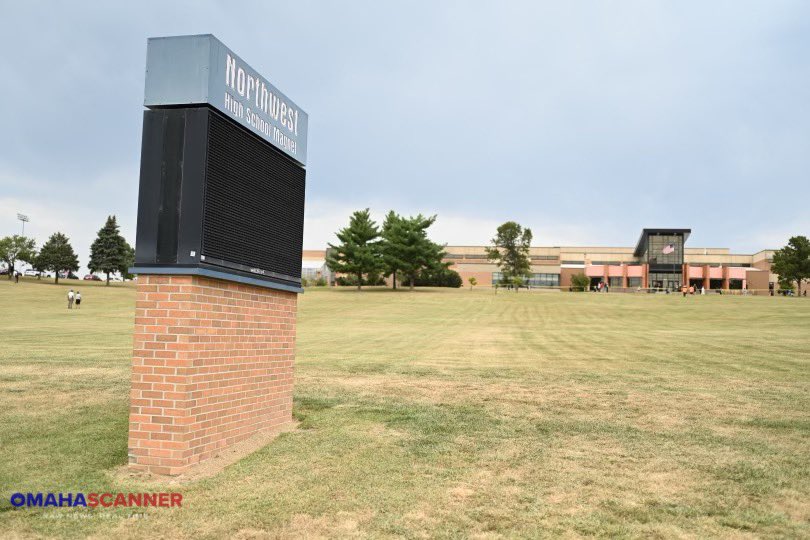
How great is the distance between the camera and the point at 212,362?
5961mm

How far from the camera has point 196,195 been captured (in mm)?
5730

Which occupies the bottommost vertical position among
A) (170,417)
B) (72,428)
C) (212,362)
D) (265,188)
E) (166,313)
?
(72,428)

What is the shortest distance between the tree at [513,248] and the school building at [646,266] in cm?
1137

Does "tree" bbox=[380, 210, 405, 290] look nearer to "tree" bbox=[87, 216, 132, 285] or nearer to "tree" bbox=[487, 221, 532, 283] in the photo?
"tree" bbox=[487, 221, 532, 283]

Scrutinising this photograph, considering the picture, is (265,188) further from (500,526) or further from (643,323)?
(643,323)

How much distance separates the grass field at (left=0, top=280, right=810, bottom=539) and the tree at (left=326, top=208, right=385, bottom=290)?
181 ft

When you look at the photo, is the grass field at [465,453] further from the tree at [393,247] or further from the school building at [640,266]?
the school building at [640,266]

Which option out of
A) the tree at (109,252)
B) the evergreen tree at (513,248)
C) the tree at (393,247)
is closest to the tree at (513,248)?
the evergreen tree at (513,248)

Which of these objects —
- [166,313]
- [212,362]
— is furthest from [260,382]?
[166,313]

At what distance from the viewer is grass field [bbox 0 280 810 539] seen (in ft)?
14.6

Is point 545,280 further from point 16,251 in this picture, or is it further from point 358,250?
point 16,251

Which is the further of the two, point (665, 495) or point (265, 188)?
point (265, 188)

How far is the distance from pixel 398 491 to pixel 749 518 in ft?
8.53

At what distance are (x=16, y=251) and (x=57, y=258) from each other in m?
16.2
